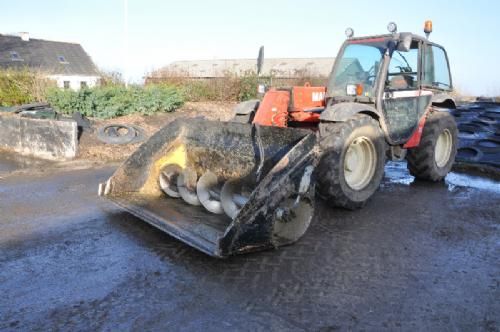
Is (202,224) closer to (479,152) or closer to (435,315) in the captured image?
(435,315)

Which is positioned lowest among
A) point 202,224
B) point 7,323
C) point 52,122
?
point 7,323

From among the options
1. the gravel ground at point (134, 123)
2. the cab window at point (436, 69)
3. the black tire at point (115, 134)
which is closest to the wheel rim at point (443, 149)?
Answer: the cab window at point (436, 69)

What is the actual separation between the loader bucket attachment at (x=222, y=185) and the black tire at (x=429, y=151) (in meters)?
3.30

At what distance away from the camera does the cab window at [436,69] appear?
681 centimetres

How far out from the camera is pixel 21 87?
13250 millimetres

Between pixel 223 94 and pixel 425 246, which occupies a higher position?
pixel 223 94

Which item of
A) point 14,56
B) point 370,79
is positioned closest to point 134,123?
point 370,79

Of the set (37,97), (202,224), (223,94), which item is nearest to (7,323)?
(202,224)

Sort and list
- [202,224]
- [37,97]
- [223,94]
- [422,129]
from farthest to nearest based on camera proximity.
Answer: [223,94] → [37,97] → [422,129] → [202,224]

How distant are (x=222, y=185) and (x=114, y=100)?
8530 mm

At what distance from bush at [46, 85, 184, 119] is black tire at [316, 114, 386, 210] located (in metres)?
8.49

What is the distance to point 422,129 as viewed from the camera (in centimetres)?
704

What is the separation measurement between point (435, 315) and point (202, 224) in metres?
2.22

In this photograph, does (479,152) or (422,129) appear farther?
(479,152)
